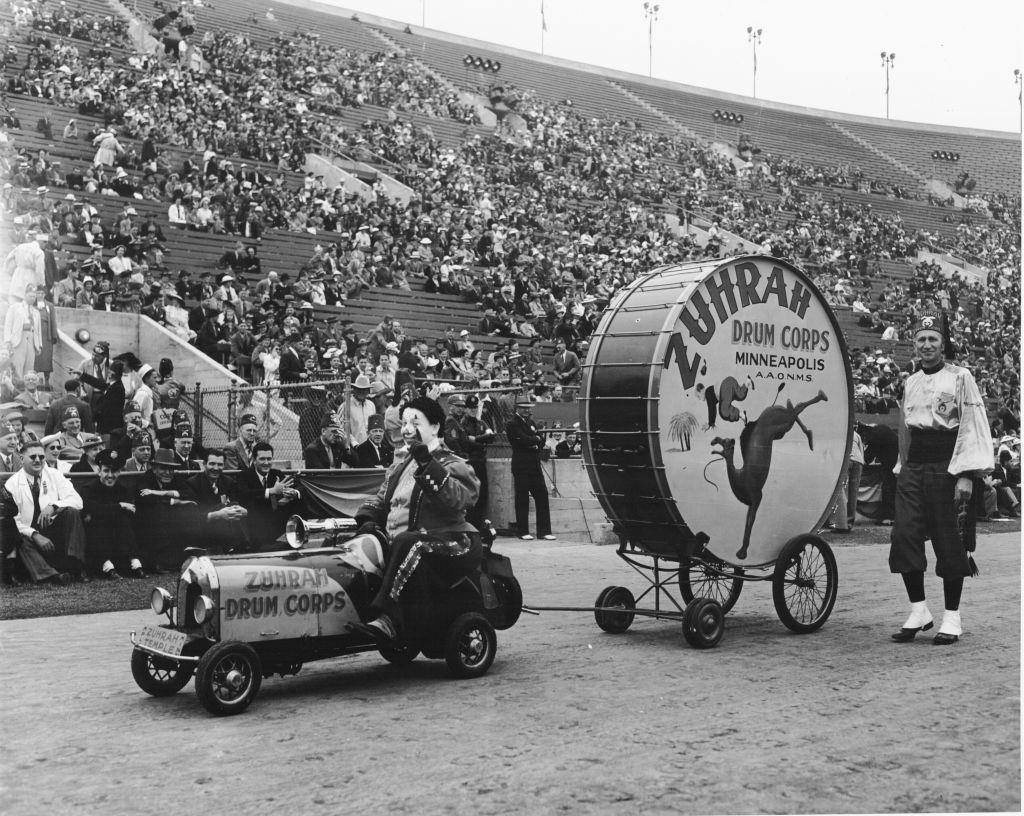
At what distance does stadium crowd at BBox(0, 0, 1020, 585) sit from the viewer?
18.9 metres

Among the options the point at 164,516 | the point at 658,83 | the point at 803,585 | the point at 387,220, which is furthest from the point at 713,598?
the point at 658,83

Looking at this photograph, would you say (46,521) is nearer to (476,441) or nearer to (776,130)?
(476,441)

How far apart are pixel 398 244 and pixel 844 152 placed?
3279cm

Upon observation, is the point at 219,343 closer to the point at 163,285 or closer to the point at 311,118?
the point at 163,285

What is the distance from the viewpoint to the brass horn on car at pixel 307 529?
20.5ft

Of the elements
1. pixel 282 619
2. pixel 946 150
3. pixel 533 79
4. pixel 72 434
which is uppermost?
pixel 533 79

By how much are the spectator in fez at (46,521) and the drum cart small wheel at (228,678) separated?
16.4 feet

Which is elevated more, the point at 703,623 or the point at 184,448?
the point at 184,448

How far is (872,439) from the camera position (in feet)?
60.2

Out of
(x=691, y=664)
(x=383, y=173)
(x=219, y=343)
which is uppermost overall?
(x=383, y=173)

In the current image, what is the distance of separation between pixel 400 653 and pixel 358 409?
7969 mm

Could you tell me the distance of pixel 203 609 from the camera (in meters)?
5.70

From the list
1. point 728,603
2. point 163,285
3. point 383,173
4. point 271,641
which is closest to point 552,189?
point 383,173

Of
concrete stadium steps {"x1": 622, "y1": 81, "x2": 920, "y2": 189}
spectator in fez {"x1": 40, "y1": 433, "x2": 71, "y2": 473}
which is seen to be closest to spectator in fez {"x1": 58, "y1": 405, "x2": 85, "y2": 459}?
spectator in fez {"x1": 40, "y1": 433, "x2": 71, "y2": 473}
